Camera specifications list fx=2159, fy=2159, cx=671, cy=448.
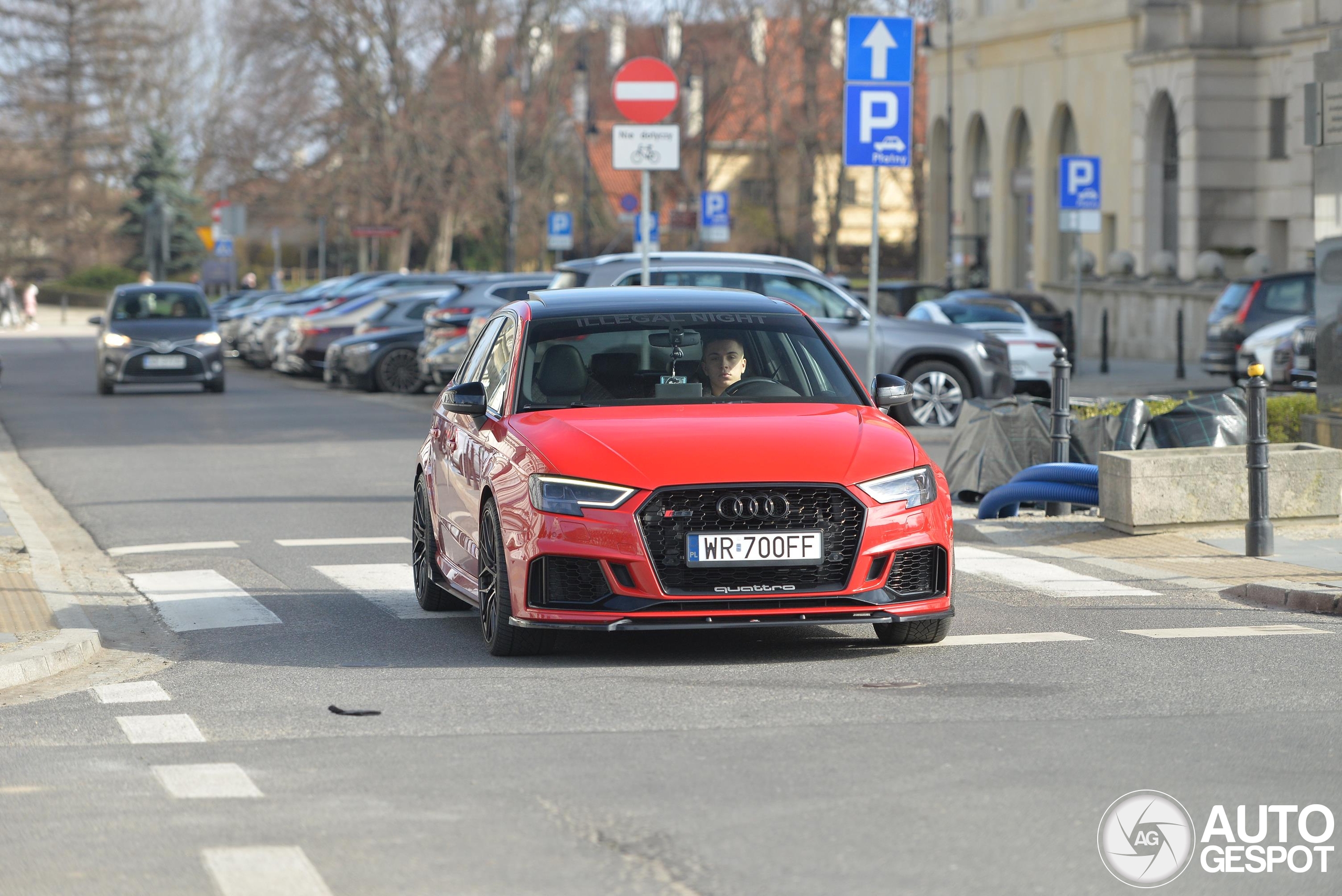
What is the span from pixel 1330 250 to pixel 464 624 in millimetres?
8600

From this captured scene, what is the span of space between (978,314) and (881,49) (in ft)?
48.4

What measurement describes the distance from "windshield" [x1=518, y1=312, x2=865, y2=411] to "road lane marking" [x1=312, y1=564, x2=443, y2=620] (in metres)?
1.61

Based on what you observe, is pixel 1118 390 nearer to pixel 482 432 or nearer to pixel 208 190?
pixel 482 432

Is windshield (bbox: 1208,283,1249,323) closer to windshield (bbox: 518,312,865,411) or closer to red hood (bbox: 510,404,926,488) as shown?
windshield (bbox: 518,312,865,411)

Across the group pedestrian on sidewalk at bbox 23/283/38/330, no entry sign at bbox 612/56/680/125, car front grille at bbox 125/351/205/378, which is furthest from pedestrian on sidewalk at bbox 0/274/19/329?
no entry sign at bbox 612/56/680/125

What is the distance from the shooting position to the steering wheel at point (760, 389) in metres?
9.35

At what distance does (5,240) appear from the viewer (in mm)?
89188

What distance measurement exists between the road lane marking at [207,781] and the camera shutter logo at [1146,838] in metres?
2.42

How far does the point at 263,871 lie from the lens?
529cm

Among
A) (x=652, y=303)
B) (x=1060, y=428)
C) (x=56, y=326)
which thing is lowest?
(x=56, y=326)

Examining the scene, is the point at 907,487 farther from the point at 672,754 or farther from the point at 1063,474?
the point at 1063,474

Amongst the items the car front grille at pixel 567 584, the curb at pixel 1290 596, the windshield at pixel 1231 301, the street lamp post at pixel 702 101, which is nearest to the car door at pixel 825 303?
the windshield at pixel 1231 301

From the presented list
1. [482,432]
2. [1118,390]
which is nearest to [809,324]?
[482,432]

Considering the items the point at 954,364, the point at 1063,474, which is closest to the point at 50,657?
the point at 1063,474
